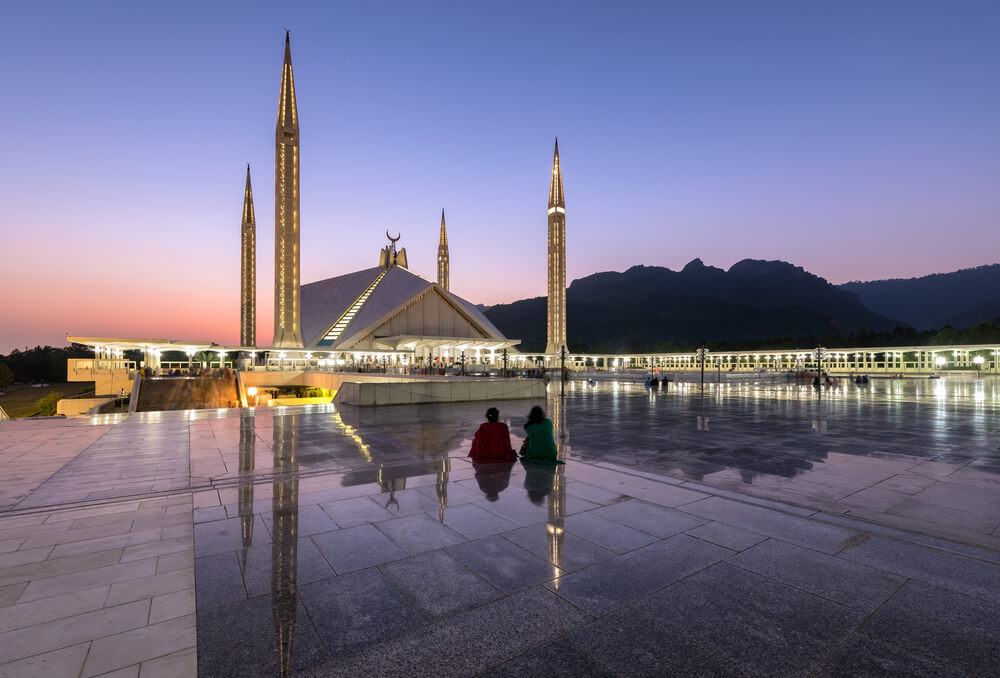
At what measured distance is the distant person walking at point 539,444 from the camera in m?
6.72

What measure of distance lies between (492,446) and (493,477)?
81 centimetres

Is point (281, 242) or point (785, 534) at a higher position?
point (281, 242)

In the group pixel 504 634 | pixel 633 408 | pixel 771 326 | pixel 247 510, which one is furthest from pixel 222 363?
pixel 771 326

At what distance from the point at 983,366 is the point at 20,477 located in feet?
219

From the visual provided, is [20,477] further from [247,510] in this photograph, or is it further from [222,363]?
[222,363]

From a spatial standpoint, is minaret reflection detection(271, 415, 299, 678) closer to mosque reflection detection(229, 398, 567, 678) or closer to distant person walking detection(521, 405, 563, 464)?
mosque reflection detection(229, 398, 567, 678)

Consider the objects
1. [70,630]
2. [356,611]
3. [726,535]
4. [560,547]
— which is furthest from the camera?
[726,535]

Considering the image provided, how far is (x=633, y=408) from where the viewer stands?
1503 cm

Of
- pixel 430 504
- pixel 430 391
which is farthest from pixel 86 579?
pixel 430 391

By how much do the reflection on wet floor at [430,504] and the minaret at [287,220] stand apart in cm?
3732

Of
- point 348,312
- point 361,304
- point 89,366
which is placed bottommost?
point 89,366

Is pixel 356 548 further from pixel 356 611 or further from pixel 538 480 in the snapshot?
pixel 538 480

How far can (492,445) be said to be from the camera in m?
6.79

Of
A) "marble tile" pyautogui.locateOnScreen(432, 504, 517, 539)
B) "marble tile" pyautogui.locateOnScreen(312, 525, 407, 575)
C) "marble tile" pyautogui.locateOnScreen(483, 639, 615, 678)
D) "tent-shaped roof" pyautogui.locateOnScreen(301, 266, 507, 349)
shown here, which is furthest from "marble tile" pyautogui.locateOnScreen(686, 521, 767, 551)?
"tent-shaped roof" pyautogui.locateOnScreen(301, 266, 507, 349)
